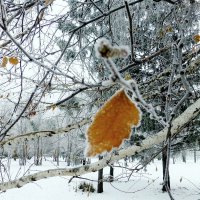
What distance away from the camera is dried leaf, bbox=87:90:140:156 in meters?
0.55

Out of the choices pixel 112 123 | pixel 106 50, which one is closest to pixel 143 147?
pixel 112 123

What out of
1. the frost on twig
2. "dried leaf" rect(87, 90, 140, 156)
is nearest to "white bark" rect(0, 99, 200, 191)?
"dried leaf" rect(87, 90, 140, 156)

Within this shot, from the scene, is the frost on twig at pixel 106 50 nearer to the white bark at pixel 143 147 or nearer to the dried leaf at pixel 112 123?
the dried leaf at pixel 112 123

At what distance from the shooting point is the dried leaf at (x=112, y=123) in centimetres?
55

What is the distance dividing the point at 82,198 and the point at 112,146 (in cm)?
1567

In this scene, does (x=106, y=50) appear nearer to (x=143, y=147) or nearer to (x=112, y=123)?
(x=112, y=123)

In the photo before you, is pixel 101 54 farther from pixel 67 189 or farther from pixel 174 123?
pixel 67 189

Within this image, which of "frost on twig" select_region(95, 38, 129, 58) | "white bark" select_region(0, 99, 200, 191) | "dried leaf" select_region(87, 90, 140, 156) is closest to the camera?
"frost on twig" select_region(95, 38, 129, 58)

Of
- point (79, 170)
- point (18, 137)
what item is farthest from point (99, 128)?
point (18, 137)

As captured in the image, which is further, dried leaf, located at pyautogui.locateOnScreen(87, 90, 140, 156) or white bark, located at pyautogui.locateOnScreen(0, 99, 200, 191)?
white bark, located at pyautogui.locateOnScreen(0, 99, 200, 191)

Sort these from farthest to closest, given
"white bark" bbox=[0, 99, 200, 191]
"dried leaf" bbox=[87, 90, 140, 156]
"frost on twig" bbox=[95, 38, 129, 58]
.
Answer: "white bark" bbox=[0, 99, 200, 191], "dried leaf" bbox=[87, 90, 140, 156], "frost on twig" bbox=[95, 38, 129, 58]

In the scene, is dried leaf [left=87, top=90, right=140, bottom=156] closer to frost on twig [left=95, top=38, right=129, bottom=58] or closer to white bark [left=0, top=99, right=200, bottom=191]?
frost on twig [left=95, top=38, right=129, bottom=58]

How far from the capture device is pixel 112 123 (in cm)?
57

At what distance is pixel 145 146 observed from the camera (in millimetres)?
1786
